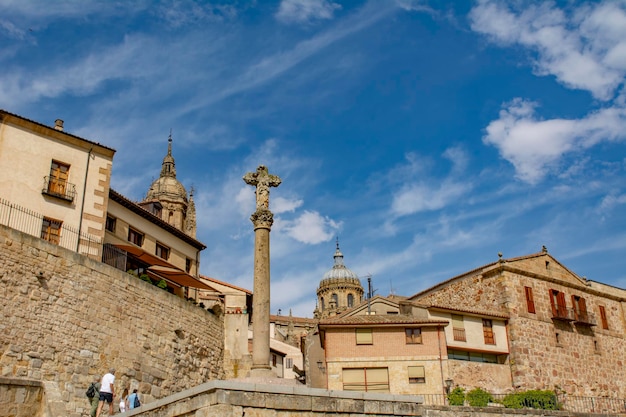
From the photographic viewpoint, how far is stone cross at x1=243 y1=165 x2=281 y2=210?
71.9ft

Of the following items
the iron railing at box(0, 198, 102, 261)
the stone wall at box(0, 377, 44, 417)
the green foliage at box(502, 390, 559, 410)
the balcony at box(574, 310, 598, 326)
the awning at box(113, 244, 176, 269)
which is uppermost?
the awning at box(113, 244, 176, 269)

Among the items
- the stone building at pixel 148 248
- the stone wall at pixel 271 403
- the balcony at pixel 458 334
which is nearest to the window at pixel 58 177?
the stone building at pixel 148 248

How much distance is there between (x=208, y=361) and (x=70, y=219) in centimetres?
907

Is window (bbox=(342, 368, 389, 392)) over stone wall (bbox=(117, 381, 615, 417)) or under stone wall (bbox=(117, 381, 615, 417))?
over

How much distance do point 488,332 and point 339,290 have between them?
2501 inches

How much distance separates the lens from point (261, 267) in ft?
68.6

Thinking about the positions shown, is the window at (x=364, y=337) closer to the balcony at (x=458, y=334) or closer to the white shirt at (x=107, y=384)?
the balcony at (x=458, y=334)

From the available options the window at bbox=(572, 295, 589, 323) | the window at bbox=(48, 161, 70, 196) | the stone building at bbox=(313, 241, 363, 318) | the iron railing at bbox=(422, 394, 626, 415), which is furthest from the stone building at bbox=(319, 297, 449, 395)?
the stone building at bbox=(313, 241, 363, 318)

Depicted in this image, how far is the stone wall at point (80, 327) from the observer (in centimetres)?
2097

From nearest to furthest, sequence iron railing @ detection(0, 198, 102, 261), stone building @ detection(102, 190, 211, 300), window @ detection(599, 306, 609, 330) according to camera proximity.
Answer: iron railing @ detection(0, 198, 102, 261) → stone building @ detection(102, 190, 211, 300) → window @ detection(599, 306, 609, 330)

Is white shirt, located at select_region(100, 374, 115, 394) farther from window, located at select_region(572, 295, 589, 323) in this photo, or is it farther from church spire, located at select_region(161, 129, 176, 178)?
church spire, located at select_region(161, 129, 176, 178)

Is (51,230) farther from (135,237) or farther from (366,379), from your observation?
(366,379)

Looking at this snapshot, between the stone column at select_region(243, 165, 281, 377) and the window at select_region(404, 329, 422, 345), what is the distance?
49.2 feet

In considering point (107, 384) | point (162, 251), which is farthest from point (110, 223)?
point (107, 384)
